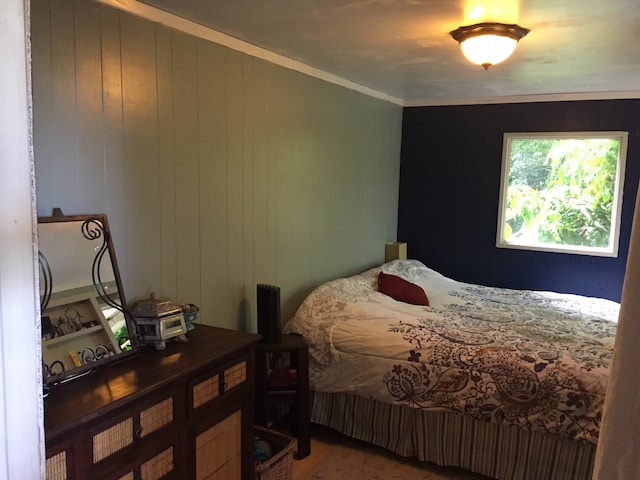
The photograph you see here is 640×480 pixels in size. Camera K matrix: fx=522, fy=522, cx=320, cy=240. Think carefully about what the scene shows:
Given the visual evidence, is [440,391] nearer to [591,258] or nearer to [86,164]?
[86,164]

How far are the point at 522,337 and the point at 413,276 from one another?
143cm

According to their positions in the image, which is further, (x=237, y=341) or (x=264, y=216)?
(x=264, y=216)

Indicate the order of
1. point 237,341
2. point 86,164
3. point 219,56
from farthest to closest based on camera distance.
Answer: point 219,56 → point 237,341 → point 86,164

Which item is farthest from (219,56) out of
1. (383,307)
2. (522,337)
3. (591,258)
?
(591,258)

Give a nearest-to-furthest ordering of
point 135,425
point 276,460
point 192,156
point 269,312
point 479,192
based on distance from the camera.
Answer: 1. point 135,425
2. point 276,460
3. point 192,156
4. point 269,312
5. point 479,192

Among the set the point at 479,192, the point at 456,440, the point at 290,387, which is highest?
the point at 479,192

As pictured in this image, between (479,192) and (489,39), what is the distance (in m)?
2.58

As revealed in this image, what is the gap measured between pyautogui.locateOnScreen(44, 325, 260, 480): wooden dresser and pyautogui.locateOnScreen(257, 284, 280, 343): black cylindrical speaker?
524mm

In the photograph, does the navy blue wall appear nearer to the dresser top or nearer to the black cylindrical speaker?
the black cylindrical speaker

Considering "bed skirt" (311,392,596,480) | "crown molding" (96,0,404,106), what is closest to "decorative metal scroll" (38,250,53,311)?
"crown molding" (96,0,404,106)

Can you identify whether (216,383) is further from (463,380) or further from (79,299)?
(463,380)

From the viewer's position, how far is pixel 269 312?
2.85 metres

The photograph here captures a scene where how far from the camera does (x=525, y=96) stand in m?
4.59

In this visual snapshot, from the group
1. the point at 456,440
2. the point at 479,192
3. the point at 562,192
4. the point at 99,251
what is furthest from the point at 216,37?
the point at 562,192
